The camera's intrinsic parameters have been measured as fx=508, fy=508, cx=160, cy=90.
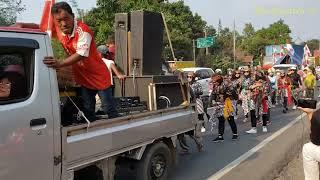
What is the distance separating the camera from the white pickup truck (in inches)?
164

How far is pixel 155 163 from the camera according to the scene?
21.7 feet

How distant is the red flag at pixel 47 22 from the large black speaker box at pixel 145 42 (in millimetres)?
2147

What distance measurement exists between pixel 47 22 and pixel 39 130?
163 cm

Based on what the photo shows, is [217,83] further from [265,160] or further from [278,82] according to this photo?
[278,82]

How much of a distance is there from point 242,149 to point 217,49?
58976 millimetres

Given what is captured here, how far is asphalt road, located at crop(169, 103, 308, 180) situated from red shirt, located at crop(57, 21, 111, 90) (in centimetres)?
262

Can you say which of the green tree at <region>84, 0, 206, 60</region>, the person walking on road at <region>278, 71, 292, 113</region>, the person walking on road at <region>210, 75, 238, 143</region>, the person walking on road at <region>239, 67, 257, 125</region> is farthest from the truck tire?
the person walking on road at <region>278, 71, 292, 113</region>

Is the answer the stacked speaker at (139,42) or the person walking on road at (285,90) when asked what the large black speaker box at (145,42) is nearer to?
the stacked speaker at (139,42)

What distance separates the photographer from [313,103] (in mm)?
5391

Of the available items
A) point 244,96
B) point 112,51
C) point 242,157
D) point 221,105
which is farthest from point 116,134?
point 244,96

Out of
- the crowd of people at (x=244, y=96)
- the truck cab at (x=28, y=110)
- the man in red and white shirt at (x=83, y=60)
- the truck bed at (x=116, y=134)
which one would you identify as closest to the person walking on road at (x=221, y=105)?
the crowd of people at (x=244, y=96)

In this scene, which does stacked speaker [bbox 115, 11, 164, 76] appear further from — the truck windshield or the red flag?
the truck windshield

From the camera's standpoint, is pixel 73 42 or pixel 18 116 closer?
pixel 18 116

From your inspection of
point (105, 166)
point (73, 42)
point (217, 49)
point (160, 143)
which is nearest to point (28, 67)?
point (73, 42)
